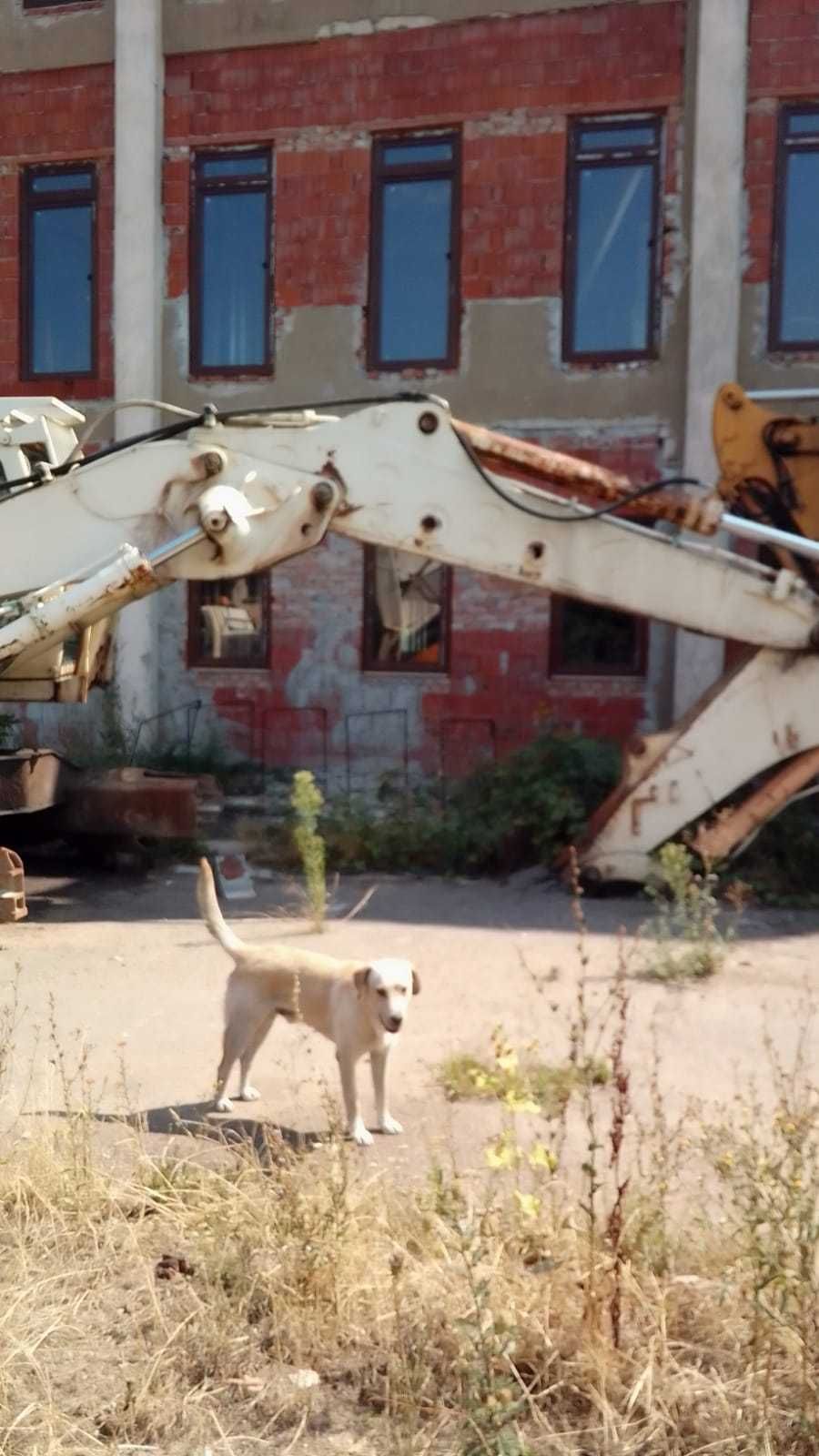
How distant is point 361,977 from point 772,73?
9.74 metres

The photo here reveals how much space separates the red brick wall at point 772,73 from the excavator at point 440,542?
15.6 ft

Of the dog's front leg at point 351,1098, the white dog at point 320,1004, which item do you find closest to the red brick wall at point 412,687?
the white dog at point 320,1004

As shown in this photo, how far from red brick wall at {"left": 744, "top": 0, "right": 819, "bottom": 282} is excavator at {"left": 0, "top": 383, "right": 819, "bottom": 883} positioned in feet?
→ 15.6

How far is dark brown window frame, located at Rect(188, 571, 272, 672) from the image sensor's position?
13.2 meters

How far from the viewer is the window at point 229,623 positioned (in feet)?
43.7

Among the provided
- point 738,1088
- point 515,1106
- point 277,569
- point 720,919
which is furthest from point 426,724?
point 515,1106

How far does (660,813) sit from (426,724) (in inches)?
191

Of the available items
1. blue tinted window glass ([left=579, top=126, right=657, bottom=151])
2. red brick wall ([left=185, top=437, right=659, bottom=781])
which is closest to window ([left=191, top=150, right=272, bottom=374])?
red brick wall ([left=185, top=437, right=659, bottom=781])

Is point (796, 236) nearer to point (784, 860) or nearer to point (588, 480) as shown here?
point (588, 480)

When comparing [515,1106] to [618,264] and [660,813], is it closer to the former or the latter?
[660,813]

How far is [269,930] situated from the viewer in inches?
305

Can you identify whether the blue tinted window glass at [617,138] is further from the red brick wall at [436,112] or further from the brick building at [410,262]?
the red brick wall at [436,112]

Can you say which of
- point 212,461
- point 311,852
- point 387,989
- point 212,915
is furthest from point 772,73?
point 387,989

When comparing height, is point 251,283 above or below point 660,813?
above
